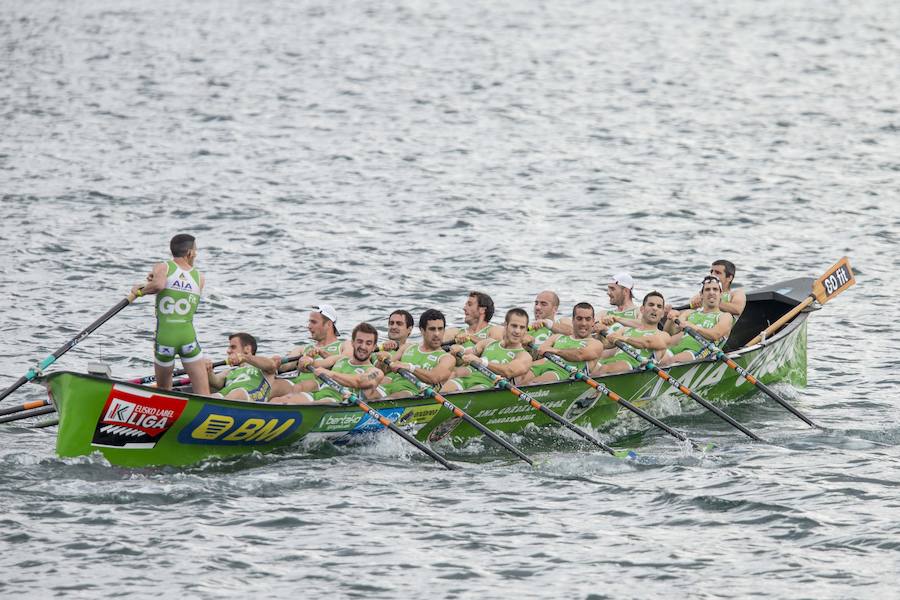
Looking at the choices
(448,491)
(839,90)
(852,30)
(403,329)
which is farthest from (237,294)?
(852,30)

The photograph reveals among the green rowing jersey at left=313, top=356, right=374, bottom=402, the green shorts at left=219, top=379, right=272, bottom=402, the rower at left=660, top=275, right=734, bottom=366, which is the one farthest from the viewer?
the rower at left=660, top=275, right=734, bottom=366

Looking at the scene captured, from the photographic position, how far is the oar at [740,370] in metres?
20.2

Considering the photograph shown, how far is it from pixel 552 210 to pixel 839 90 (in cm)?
1868

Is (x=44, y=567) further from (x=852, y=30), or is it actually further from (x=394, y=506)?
(x=852, y=30)

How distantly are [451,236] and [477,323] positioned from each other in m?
11.9

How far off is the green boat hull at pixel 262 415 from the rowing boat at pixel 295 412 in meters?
0.01

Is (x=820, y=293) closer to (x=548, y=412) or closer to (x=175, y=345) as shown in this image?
(x=548, y=412)

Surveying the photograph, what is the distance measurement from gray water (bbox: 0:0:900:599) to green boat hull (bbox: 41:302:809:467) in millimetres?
300

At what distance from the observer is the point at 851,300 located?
91.5ft

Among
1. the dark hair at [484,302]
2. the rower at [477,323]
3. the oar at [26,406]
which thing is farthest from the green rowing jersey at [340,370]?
the oar at [26,406]

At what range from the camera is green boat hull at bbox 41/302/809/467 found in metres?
16.6

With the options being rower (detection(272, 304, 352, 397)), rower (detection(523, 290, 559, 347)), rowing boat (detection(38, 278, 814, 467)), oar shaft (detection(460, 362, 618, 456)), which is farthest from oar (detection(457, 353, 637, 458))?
rower (detection(523, 290, 559, 347))

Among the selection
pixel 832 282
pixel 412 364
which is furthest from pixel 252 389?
pixel 832 282

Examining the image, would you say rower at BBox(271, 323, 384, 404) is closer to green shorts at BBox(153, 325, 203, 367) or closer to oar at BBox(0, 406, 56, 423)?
green shorts at BBox(153, 325, 203, 367)
